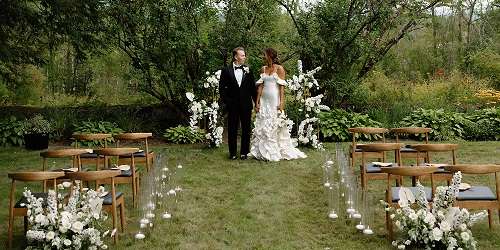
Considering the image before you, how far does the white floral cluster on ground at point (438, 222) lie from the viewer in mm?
4105

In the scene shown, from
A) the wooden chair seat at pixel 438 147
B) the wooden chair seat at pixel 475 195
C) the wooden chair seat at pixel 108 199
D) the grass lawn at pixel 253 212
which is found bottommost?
the grass lawn at pixel 253 212

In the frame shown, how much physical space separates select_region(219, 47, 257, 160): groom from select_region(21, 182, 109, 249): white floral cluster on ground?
4.61 m

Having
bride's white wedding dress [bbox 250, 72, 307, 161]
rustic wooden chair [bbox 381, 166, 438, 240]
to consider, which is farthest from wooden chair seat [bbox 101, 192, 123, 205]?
bride's white wedding dress [bbox 250, 72, 307, 161]

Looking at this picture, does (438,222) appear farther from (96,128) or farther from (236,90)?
(96,128)

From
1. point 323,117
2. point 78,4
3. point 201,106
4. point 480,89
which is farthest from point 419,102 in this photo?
point 78,4

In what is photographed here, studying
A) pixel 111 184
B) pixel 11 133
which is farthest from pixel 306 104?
pixel 11 133

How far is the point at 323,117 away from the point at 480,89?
5.26 m

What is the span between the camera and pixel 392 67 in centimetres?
2100

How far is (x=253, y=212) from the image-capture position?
5648 millimetres

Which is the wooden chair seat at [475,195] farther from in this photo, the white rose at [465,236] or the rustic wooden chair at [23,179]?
the rustic wooden chair at [23,179]

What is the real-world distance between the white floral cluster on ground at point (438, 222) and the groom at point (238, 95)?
4.58m

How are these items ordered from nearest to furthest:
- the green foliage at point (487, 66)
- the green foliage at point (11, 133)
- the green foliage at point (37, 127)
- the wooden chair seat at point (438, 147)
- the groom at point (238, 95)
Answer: the wooden chair seat at point (438, 147), the groom at point (238, 95), the green foliage at point (37, 127), the green foliage at point (11, 133), the green foliage at point (487, 66)

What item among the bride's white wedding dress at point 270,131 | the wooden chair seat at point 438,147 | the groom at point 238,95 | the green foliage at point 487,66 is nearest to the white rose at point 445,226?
the wooden chair seat at point 438,147

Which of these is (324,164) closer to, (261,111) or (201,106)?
(261,111)
